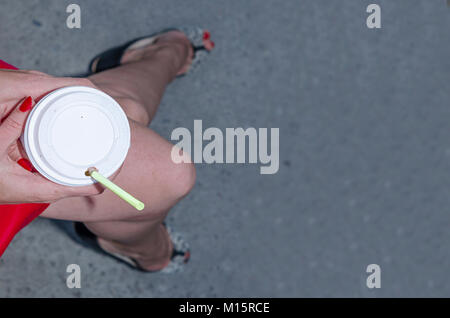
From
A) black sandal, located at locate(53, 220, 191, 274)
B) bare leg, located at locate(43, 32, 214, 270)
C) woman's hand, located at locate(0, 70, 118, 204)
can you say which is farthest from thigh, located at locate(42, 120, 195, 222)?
black sandal, located at locate(53, 220, 191, 274)

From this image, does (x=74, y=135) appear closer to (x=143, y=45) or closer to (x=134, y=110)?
(x=134, y=110)

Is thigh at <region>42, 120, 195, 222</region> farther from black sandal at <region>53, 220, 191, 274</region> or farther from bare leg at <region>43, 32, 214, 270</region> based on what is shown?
black sandal at <region>53, 220, 191, 274</region>

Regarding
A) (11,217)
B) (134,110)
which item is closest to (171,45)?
(134,110)

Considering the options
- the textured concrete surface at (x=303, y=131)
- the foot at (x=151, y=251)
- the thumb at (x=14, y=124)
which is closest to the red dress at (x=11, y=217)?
the thumb at (x=14, y=124)

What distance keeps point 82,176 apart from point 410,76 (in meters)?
1.18

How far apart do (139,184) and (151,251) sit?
42 cm

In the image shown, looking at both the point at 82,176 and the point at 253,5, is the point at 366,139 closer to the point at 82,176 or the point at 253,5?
the point at 253,5

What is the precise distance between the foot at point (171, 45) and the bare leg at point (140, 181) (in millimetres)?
41

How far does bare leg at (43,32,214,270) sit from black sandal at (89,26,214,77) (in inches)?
3.3

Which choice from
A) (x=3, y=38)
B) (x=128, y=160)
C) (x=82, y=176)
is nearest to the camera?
(x=82, y=176)

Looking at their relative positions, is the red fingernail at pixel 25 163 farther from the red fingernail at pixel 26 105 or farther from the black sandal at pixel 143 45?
the black sandal at pixel 143 45

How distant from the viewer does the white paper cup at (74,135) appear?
0.51 metres

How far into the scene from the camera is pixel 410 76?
1.38 m
